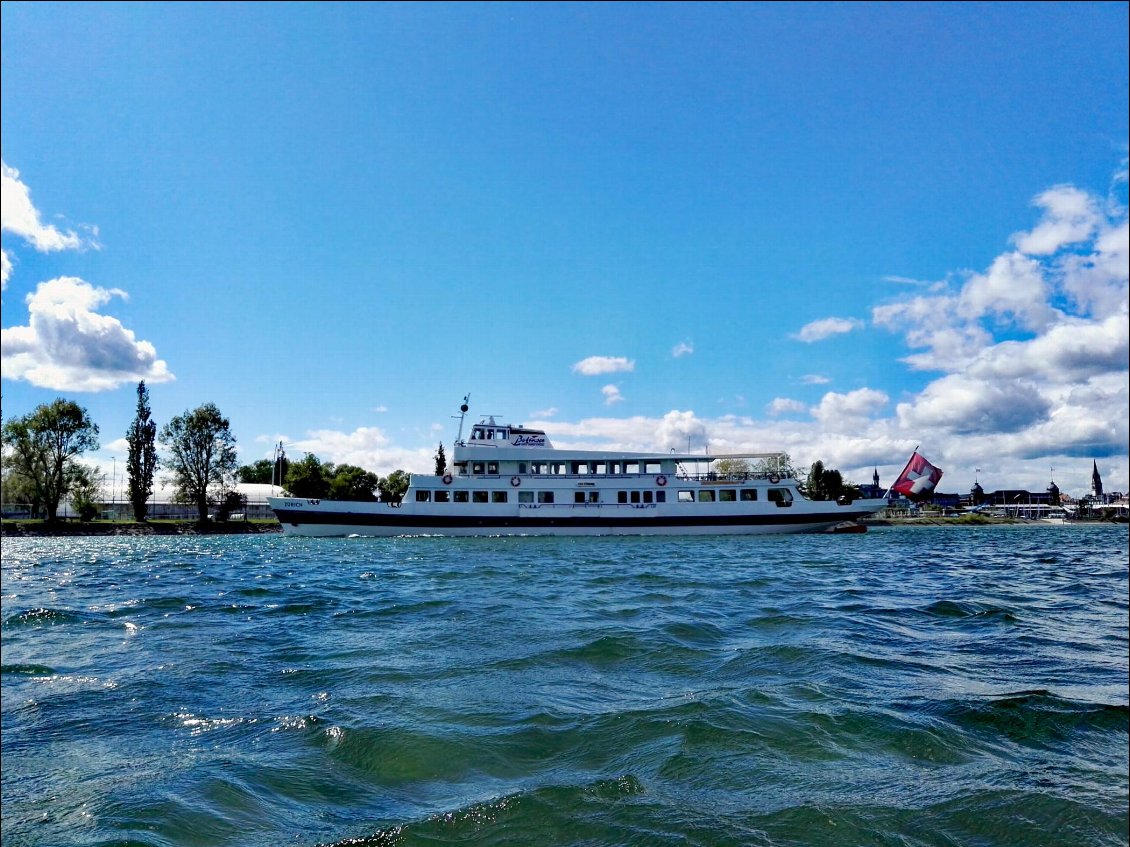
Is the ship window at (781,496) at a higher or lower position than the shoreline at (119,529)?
higher

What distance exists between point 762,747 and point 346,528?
39.0 meters

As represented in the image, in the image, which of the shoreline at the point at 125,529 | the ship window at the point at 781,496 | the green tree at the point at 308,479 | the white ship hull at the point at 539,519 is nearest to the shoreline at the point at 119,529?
the shoreline at the point at 125,529

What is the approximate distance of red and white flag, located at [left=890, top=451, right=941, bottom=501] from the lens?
60344 mm

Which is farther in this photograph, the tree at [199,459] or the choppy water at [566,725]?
the tree at [199,459]

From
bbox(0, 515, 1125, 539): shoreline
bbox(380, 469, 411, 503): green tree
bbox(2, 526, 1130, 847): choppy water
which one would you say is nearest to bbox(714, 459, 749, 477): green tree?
bbox(0, 515, 1125, 539): shoreline

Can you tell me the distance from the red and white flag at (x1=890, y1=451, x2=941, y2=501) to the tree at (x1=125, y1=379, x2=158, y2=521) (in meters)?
68.9

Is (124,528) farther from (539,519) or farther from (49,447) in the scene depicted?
(539,519)

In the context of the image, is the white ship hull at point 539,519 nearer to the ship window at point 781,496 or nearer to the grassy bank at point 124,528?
the ship window at point 781,496

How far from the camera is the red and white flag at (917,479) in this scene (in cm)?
6034

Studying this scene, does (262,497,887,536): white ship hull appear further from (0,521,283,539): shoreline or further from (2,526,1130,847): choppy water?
(2,526,1130,847): choppy water

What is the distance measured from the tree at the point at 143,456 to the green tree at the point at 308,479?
45.3 ft

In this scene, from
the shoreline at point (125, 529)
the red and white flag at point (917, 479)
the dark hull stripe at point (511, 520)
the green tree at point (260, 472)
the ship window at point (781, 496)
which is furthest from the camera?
the green tree at point (260, 472)

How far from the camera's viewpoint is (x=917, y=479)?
61.3 meters

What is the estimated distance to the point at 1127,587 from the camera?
15.3m
